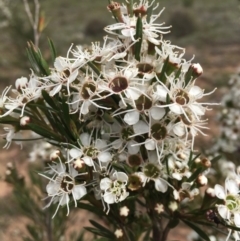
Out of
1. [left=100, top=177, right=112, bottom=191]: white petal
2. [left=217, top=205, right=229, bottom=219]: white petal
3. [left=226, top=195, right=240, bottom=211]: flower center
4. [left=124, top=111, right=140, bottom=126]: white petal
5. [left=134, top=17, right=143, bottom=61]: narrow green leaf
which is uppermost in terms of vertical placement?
[left=134, top=17, right=143, bottom=61]: narrow green leaf

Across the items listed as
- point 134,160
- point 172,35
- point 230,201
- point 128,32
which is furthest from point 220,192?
point 172,35

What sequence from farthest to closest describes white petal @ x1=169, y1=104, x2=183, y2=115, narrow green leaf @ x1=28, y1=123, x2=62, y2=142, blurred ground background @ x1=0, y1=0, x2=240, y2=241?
blurred ground background @ x1=0, y1=0, x2=240, y2=241, narrow green leaf @ x1=28, y1=123, x2=62, y2=142, white petal @ x1=169, y1=104, x2=183, y2=115

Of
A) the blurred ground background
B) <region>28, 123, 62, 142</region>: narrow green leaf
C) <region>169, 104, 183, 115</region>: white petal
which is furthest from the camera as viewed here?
the blurred ground background

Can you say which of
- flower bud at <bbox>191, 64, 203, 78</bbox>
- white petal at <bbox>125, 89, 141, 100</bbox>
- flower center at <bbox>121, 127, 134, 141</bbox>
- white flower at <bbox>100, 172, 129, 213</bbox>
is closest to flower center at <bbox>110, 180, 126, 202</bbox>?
white flower at <bbox>100, 172, 129, 213</bbox>

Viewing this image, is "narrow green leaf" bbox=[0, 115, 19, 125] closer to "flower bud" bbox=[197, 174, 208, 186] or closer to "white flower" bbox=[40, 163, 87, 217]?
"white flower" bbox=[40, 163, 87, 217]

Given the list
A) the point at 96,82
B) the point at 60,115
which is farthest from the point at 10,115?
the point at 96,82

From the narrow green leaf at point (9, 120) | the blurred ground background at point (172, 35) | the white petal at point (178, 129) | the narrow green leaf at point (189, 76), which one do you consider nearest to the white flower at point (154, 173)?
the white petal at point (178, 129)

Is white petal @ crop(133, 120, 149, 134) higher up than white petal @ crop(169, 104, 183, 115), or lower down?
lower down
